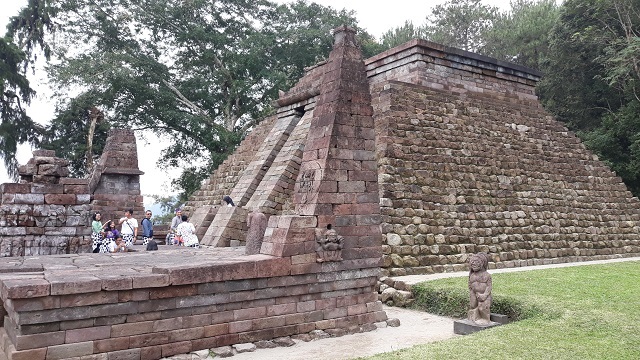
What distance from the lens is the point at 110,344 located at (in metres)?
5.10

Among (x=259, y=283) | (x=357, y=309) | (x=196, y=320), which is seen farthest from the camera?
(x=357, y=309)

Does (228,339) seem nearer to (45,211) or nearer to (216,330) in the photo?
(216,330)

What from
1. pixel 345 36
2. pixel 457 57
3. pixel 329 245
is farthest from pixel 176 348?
pixel 457 57

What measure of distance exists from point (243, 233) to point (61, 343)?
22.2 feet

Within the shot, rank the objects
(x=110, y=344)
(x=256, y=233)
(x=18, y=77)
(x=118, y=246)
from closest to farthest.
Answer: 1. (x=110, y=344)
2. (x=256, y=233)
3. (x=118, y=246)
4. (x=18, y=77)

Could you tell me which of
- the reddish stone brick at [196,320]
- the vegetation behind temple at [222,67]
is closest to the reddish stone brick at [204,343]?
the reddish stone brick at [196,320]

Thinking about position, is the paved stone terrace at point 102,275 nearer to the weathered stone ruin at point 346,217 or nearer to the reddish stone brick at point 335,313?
the weathered stone ruin at point 346,217

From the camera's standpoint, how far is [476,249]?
439 inches

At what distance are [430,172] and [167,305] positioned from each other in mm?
7553

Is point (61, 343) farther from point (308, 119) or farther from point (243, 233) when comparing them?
point (308, 119)

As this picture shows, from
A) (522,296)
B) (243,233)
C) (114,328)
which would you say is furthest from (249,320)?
(243,233)

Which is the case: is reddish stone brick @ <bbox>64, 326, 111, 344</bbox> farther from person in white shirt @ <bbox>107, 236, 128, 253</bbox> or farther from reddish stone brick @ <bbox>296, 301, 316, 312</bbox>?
person in white shirt @ <bbox>107, 236, 128, 253</bbox>

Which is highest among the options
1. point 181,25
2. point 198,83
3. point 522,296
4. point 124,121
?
point 181,25

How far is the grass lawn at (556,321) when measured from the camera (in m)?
4.84
